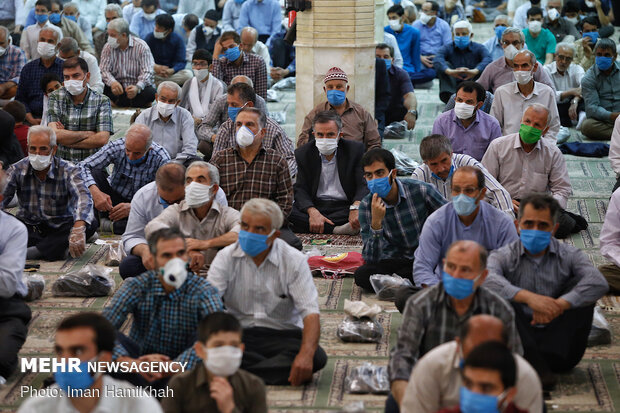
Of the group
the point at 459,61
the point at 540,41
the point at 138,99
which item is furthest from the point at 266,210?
the point at 540,41

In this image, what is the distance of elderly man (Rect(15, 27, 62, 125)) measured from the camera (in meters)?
9.99

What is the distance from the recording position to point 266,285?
503cm

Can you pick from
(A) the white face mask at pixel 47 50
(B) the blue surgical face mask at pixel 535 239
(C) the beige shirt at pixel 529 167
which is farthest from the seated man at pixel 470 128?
(A) the white face mask at pixel 47 50

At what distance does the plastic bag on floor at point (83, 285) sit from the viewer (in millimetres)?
6398

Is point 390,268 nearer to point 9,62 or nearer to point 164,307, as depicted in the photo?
point 164,307

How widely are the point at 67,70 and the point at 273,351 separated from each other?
4.06m

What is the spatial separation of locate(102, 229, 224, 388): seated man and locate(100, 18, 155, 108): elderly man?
6.90 metres

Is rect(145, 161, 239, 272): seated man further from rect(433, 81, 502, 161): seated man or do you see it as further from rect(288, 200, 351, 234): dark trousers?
rect(433, 81, 502, 161): seated man

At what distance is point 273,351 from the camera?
16.6 ft

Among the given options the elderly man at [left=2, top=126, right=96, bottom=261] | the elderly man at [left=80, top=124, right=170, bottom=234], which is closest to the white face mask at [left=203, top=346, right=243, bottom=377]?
the elderly man at [left=2, top=126, right=96, bottom=261]

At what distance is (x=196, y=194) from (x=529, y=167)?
2631 millimetres

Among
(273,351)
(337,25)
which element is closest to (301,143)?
(337,25)

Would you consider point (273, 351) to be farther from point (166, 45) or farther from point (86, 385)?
point (166, 45)

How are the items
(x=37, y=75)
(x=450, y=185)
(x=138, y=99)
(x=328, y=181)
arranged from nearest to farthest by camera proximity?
(x=450, y=185)
(x=328, y=181)
(x=37, y=75)
(x=138, y=99)
